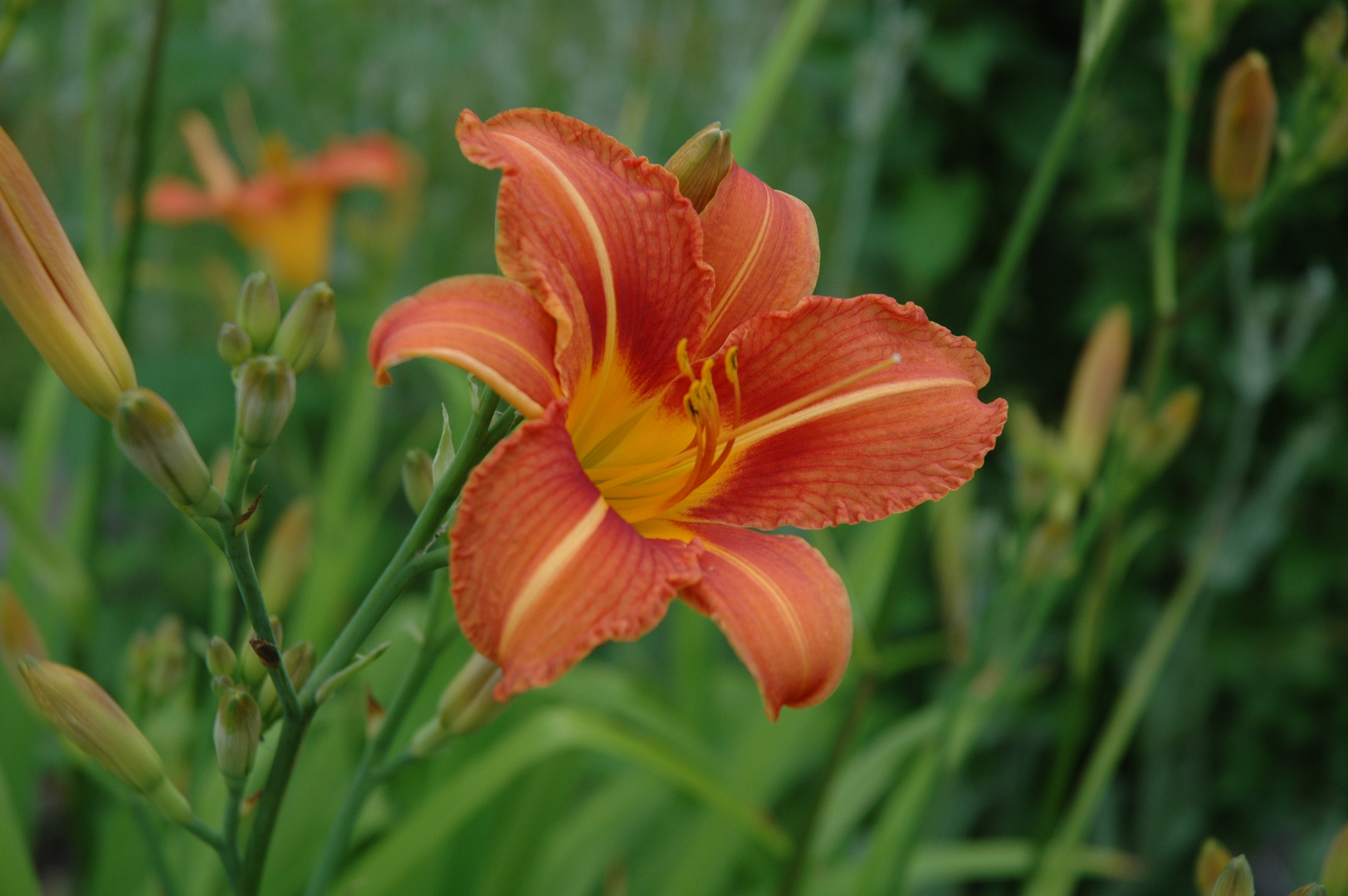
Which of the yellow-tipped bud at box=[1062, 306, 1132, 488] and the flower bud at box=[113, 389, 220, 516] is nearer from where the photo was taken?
the flower bud at box=[113, 389, 220, 516]

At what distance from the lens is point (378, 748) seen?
2.02 feet

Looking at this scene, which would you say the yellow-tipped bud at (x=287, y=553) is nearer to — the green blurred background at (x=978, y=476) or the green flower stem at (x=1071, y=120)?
the green blurred background at (x=978, y=476)

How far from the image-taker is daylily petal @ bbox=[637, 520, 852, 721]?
49cm

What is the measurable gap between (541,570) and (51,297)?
1.02 feet

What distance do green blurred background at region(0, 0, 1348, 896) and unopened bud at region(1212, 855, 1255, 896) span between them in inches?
31.0

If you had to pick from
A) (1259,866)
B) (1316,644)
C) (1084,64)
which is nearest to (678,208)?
(1084,64)

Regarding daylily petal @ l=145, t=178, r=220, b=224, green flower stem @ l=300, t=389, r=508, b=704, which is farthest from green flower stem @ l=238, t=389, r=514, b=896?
daylily petal @ l=145, t=178, r=220, b=224

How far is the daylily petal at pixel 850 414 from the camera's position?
60 centimetres

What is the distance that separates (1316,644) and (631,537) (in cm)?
197

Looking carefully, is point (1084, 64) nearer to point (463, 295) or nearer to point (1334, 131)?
point (1334, 131)

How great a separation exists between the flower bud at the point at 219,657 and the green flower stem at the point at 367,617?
0.06m

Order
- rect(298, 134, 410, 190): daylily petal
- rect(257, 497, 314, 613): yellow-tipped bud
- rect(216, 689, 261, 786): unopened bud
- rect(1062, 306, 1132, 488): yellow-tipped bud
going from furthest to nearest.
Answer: rect(298, 134, 410, 190): daylily petal
rect(1062, 306, 1132, 488): yellow-tipped bud
rect(257, 497, 314, 613): yellow-tipped bud
rect(216, 689, 261, 786): unopened bud

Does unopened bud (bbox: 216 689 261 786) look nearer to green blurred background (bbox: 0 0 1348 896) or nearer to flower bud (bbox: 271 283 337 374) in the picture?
flower bud (bbox: 271 283 337 374)

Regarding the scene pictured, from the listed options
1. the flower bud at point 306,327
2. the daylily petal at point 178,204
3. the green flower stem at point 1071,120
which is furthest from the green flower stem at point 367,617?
the daylily petal at point 178,204
